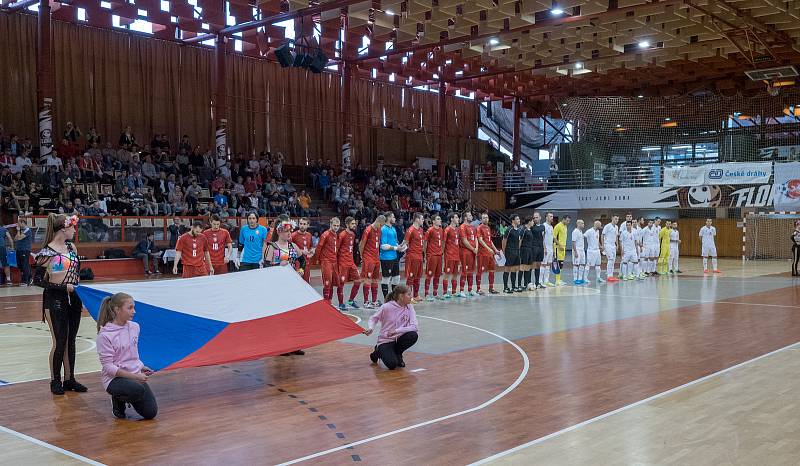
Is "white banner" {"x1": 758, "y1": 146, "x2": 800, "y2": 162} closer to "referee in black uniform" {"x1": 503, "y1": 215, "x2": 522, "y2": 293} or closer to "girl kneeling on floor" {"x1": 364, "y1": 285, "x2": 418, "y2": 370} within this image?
"referee in black uniform" {"x1": 503, "y1": 215, "x2": 522, "y2": 293}

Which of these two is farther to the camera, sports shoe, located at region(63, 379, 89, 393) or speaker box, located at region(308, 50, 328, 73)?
speaker box, located at region(308, 50, 328, 73)

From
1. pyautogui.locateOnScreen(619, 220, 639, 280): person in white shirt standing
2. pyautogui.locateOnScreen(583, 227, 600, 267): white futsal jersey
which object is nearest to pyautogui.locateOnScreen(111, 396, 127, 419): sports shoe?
pyautogui.locateOnScreen(583, 227, 600, 267): white futsal jersey

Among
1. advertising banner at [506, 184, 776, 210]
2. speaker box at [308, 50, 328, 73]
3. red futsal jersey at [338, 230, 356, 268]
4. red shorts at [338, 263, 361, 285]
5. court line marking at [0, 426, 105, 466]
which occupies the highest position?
speaker box at [308, 50, 328, 73]

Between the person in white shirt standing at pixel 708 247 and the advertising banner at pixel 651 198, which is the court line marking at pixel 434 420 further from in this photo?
the advertising banner at pixel 651 198

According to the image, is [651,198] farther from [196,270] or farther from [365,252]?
[196,270]

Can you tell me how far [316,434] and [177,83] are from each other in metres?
26.1

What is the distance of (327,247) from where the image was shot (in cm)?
1310

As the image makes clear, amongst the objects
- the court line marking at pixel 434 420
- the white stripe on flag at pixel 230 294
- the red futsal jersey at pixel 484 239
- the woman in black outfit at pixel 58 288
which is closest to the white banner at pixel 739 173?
the red futsal jersey at pixel 484 239

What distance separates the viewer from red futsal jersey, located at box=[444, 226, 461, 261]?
15664 mm

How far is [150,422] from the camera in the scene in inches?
236

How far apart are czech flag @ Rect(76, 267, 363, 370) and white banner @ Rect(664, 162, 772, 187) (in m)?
24.9

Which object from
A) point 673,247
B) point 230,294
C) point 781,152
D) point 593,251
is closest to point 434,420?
point 230,294

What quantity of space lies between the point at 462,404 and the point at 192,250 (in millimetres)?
6674

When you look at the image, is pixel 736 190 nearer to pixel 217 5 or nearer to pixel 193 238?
pixel 217 5
